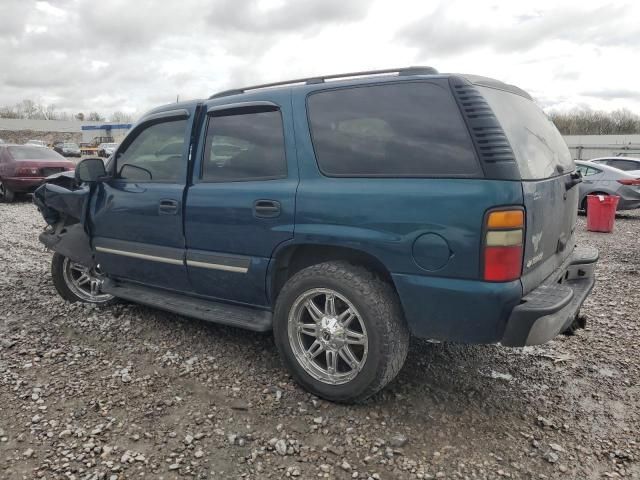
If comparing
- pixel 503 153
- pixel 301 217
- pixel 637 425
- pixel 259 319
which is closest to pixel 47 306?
pixel 259 319

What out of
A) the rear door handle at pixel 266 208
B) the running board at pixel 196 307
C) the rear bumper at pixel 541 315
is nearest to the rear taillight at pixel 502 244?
the rear bumper at pixel 541 315

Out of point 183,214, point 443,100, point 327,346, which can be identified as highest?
point 443,100

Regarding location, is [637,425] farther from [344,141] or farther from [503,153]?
[344,141]

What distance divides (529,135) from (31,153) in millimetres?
13280

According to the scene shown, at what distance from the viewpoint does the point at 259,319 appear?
3328 mm

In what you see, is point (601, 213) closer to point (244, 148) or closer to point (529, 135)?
point (529, 135)

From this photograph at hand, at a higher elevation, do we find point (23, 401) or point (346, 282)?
point (346, 282)

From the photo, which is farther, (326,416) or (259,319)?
(259,319)

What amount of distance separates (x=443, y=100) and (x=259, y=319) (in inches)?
72.7

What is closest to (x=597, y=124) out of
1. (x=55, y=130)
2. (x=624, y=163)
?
(x=624, y=163)

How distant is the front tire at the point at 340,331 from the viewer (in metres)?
2.74

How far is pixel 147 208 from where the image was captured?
3.77 metres

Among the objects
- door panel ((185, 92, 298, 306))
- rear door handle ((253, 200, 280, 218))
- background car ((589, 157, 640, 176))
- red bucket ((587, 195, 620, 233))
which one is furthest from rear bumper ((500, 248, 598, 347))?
background car ((589, 157, 640, 176))

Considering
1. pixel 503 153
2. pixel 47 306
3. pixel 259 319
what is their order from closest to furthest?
pixel 503 153
pixel 259 319
pixel 47 306
